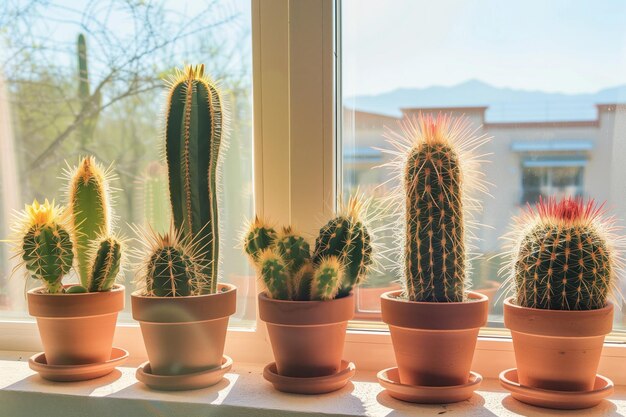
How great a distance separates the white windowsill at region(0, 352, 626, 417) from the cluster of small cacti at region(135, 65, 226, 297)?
0.19 meters

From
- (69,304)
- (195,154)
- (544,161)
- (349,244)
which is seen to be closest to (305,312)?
(349,244)

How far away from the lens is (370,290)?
128cm

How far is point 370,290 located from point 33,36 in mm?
1007

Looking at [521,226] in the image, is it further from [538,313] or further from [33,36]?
[33,36]

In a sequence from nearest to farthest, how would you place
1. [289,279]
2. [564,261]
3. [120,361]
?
[564,261], [289,279], [120,361]

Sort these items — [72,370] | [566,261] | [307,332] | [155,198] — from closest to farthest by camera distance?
[566,261] → [307,332] → [72,370] → [155,198]

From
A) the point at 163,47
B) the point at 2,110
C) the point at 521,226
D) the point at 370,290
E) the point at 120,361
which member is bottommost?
the point at 120,361

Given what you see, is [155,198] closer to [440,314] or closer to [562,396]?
[440,314]

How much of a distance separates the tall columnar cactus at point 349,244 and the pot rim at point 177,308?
20 centimetres

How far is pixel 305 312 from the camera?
102cm

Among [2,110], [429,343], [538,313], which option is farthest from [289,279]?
[2,110]

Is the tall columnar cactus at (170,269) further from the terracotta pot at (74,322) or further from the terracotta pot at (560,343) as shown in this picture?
the terracotta pot at (560,343)

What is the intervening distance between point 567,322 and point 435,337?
21 cm

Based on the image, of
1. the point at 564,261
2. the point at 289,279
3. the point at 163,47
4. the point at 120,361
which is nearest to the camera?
the point at 564,261
